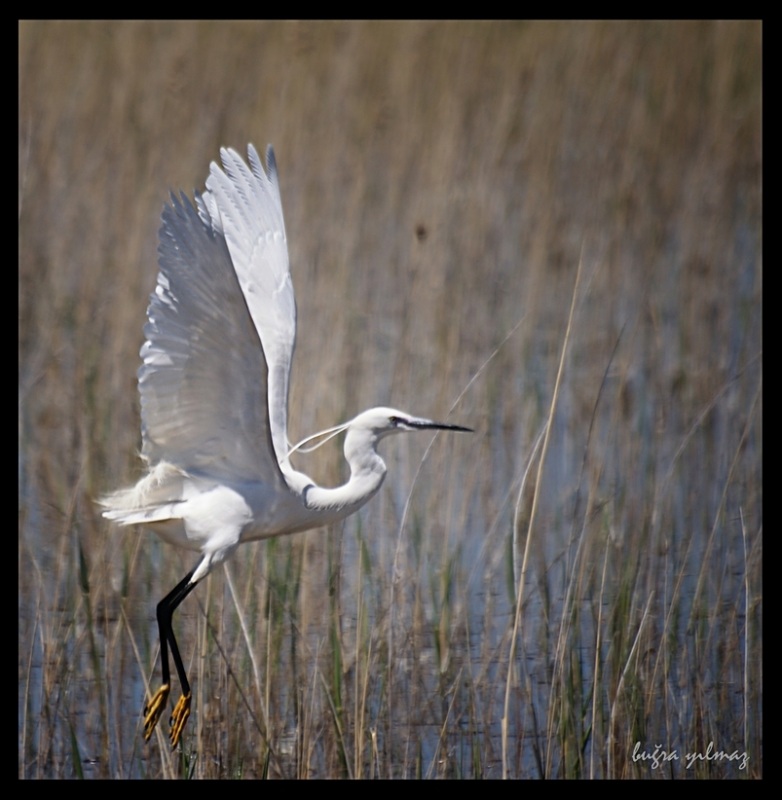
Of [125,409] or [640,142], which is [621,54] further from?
[125,409]

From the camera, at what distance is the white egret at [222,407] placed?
2.38 metres

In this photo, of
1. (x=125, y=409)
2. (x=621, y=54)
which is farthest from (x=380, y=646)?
(x=621, y=54)

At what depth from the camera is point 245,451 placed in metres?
2.76

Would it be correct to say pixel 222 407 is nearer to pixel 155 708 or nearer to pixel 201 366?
pixel 201 366

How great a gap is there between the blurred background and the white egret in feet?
0.74

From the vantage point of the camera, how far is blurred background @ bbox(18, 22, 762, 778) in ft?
9.71

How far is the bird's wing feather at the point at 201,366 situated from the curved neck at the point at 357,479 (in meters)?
0.15

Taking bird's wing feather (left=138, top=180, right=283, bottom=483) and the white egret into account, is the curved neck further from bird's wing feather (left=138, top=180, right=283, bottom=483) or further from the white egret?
bird's wing feather (left=138, top=180, right=283, bottom=483)

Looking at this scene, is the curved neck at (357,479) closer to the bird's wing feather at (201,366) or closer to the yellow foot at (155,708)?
the bird's wing feather at (201,366)

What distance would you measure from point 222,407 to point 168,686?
25.2 inches

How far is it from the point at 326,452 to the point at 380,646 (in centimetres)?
89

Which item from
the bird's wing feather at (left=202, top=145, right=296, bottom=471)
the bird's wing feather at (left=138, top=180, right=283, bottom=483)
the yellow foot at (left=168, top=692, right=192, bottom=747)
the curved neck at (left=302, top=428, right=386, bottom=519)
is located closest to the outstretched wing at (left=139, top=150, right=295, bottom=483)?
the bird's wing feather at (left=138, top=180, right=283, bottom=483)

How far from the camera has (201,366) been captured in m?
2.56

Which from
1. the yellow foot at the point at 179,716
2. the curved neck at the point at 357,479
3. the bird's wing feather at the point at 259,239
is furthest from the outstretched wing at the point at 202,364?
the yellow foot at the point at 179,716
